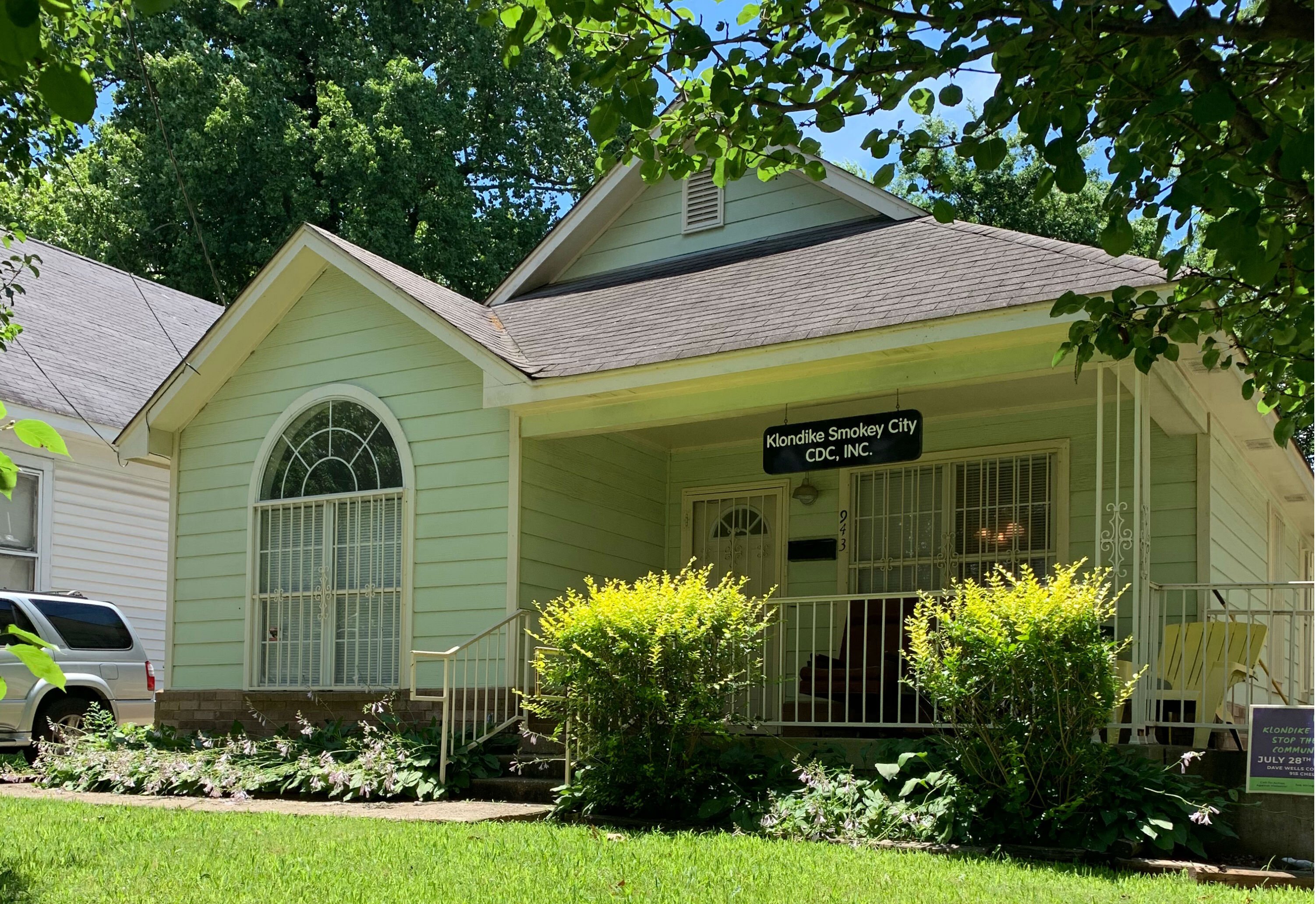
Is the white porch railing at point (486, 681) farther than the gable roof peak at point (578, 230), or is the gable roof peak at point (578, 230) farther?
the gable roof peak at point (578, 230)

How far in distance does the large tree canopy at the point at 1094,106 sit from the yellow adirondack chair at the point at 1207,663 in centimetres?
335

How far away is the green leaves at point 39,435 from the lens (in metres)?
2.33

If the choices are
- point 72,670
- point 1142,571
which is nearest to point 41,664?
point 1142,571

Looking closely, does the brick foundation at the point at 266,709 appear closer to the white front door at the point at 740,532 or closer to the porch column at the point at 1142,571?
the white front door at the point at 740,532

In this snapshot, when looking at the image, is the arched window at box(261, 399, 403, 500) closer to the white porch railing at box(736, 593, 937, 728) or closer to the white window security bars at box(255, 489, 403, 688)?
the white window security bars at box(255, 489, 403, 688)

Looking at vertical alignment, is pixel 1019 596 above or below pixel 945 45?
below

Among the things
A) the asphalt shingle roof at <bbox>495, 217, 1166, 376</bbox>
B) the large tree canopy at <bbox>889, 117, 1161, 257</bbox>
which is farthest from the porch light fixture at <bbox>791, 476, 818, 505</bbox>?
the large tree canopy at <bbox>889, 117, 1161, 257</bbox>

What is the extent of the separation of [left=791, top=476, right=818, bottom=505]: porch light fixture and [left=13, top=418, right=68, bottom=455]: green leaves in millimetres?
10485

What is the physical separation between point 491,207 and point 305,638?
2064 centimetres

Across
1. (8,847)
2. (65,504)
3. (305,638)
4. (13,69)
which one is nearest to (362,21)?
(65,504)

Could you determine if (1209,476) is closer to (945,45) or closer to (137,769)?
(945,45)

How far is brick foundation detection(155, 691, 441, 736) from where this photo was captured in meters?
11.6

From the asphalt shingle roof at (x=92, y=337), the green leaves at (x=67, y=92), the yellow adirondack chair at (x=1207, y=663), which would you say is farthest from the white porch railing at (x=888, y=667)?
the asphalt shingle roof at (x=92, y=337)

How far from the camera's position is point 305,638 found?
41.0 feet
